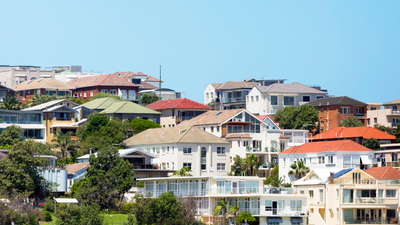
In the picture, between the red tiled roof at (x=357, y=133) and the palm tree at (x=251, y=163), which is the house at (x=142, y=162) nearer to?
the palm tree at (x=251, y=163)

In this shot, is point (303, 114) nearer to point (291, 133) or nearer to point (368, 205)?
point (291, 133)

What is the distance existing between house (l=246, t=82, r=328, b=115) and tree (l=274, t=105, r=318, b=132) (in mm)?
8251

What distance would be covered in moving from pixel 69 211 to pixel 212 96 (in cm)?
8702

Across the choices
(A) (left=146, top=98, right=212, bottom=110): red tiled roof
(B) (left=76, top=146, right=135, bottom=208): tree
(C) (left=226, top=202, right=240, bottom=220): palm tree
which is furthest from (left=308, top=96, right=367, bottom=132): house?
(B) (left=76, top=146, right=135, bottom=208): tree

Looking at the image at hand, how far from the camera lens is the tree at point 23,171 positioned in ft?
218

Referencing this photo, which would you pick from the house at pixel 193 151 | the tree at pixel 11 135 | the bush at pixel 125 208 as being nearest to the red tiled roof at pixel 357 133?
the house at pixel 193 151

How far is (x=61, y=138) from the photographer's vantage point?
93.7 m

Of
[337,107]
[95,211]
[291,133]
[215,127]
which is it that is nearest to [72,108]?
[215,127]

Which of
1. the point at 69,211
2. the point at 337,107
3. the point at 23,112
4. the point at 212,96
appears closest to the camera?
the point at 69,211

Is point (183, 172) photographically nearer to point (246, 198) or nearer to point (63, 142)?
point (246, 198)

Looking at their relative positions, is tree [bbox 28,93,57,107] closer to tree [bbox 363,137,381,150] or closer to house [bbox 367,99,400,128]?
house [bbox 367,99,400,128]

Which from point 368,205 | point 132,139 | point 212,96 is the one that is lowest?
point 368,205

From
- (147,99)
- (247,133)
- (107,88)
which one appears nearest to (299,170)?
(247,133)

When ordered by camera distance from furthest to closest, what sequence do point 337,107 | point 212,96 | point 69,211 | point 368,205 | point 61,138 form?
point 212,96
point 337,107
point 61,138
point 368,205
point 69,211
